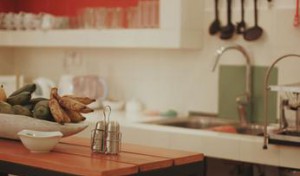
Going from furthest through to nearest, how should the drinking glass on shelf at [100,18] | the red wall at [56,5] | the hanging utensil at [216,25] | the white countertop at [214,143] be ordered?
1. the red wall at [56,5]
2. the drinking glass on shelf at [100,18]
3. the hanging utensil at [216,25]
4. the white countertop at [214,143]

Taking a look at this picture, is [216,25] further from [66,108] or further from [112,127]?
[112,127]

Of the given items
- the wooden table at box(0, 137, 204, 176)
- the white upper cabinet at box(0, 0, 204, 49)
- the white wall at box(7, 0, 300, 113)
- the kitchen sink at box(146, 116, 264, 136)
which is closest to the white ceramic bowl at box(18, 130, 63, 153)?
the wooden table at box(0, 137, 204, 176)

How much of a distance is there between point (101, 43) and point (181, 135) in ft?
4.43

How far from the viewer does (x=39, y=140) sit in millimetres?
2707

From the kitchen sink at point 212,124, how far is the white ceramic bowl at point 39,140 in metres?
1.87

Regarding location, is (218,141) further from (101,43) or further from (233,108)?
(101,43)

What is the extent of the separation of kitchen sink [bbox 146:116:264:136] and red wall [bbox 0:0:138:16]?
3.83ft

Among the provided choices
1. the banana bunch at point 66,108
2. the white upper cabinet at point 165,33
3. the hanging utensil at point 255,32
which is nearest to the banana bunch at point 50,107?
the banana bunch at point 66,108

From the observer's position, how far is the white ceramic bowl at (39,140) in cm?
271

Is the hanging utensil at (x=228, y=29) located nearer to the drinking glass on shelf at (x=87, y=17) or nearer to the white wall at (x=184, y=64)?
the white wall at (x=184, y=64)

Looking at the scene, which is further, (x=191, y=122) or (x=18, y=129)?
(x=191, y=122)

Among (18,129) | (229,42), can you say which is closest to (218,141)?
(229,42)

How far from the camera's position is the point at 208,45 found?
4.85 metres

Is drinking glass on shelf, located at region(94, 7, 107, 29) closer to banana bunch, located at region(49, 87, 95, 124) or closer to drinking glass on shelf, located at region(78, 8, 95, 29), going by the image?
drinking glass on shelf, located at region(78, 8, 95, 29)
